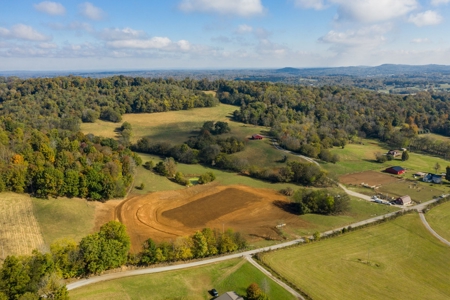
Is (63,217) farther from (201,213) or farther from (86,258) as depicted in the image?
(201,213)

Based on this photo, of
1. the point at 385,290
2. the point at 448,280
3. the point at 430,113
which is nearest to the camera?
the point at 385,290

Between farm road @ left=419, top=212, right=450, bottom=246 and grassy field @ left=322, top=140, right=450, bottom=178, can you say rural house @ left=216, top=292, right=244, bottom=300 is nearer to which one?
farm road @ left=419, top=212, right=450, bottom=246

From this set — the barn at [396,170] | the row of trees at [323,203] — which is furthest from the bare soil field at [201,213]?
the barn at [396,170]

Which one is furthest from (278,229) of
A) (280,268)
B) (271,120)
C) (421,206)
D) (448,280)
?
(271,120)

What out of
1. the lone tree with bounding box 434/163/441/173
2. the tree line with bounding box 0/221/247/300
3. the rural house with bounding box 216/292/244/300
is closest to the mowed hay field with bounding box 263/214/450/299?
the tree line with bounding box 0/221/247/300

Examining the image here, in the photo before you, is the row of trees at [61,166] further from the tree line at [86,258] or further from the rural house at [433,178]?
the rural house at [433,178]

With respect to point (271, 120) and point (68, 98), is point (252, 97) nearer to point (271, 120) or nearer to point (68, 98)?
point (271, 120)

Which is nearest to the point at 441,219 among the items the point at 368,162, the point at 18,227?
the point at 368,162
